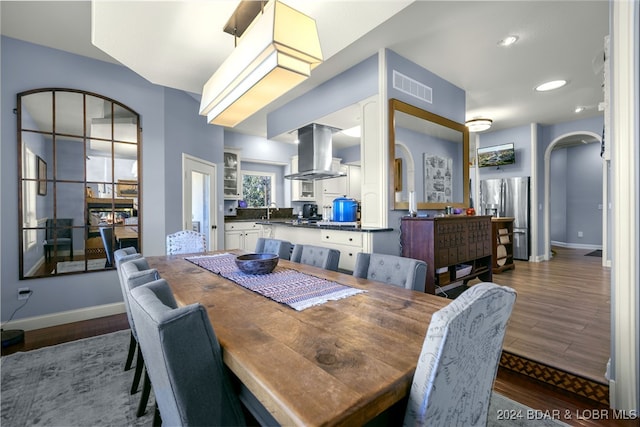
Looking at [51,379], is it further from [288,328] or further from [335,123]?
[335,123]

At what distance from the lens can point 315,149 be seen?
4137 millimetres

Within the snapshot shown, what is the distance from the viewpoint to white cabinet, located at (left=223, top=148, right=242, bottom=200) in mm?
5816

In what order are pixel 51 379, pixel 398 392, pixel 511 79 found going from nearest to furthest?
pixel 398 392, pixel 51 379, pixel 511 79

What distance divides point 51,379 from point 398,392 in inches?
99.1

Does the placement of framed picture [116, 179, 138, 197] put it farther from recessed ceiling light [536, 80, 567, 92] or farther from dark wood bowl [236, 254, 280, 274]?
recessed ceiling light [536, 80, 567, 92]

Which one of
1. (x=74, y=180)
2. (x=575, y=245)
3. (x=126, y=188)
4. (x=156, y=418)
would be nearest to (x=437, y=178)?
(x=156, y=418)

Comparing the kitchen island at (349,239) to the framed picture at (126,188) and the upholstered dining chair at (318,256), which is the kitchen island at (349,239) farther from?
the framed picture at (126,188)

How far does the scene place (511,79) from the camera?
3.85m

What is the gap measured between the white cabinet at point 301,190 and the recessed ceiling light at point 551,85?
174 inches

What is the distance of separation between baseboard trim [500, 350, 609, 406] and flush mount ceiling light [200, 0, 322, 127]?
243 centimetres

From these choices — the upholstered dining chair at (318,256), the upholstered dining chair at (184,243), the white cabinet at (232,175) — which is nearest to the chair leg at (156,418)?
the upholstered dining chair at (318,256)

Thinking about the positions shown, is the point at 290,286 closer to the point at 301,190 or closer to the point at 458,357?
the point at 458,357

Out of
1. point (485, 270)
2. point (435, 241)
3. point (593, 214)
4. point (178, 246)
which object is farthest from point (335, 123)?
point (593, 214)

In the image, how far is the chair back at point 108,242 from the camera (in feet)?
10.8
